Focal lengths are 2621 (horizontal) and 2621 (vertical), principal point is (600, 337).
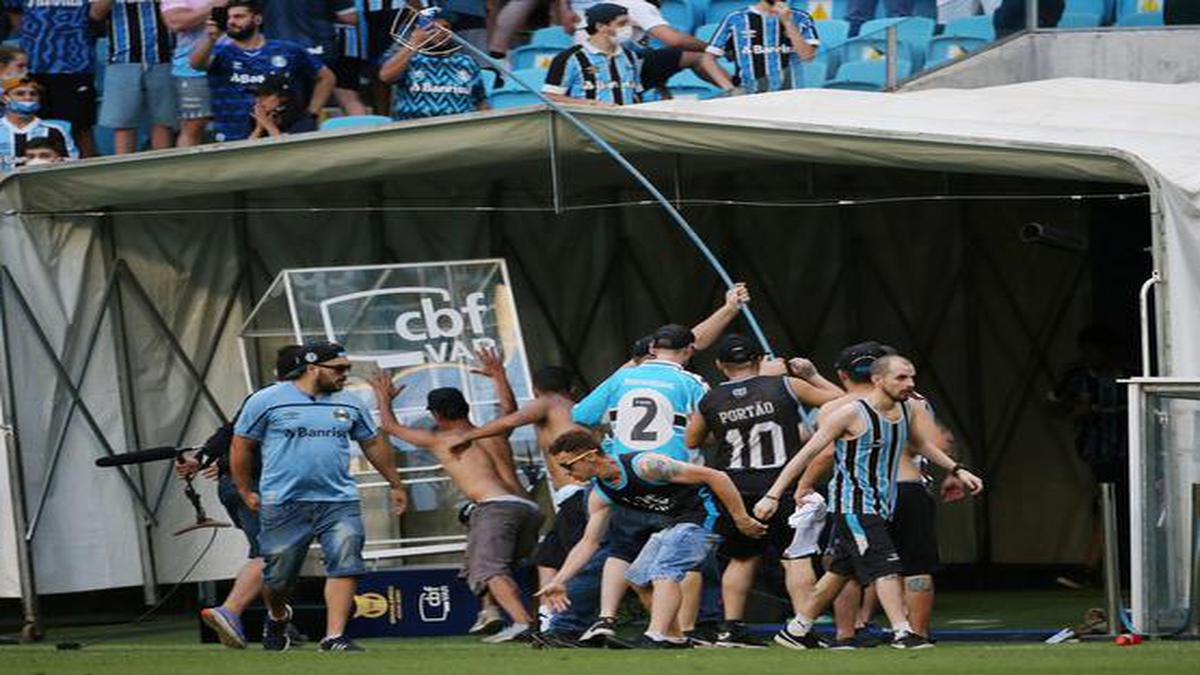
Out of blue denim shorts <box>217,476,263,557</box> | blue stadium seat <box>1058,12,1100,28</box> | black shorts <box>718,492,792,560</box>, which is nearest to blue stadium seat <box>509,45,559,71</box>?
blue stadium seat <box>1058,12,1100,28</box>

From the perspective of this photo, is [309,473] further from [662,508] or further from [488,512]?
[662,508]

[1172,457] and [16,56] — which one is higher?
[16,56]

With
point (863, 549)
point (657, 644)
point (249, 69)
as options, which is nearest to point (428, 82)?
point (249, 69)

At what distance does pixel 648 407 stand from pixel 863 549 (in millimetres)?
1495

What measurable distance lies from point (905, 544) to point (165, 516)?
593cm

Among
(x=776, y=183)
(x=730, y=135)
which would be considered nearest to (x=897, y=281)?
(x=776, y=183)

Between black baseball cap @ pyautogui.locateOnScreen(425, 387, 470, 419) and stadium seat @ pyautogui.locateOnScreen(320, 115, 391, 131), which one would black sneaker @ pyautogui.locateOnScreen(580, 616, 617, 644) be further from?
stadium seat @ pyautogui.locateOnScreen(320, 115, 391, 131)

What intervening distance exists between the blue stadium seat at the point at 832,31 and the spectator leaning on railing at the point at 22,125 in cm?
564

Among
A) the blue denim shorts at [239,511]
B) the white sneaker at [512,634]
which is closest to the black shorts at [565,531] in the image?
the white sneaker at [512,634]

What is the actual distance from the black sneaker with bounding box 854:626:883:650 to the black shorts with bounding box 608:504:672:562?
3.95 feet

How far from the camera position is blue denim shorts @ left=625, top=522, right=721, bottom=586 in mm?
13242

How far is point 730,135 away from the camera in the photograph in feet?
48.7

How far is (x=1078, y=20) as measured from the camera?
62.8 ft

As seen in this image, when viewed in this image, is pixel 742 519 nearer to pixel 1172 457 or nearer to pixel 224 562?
pixel 1172 457
